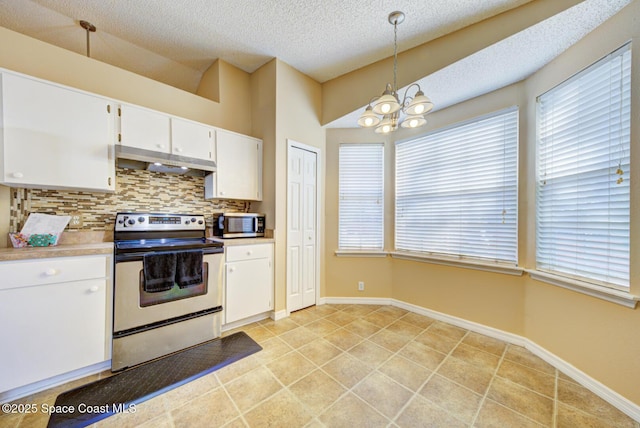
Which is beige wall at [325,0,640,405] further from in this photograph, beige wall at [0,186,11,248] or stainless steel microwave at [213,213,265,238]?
beige wall at [0,186,11,248]

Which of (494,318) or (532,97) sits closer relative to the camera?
(532,97)

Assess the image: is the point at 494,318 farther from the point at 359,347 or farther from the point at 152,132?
the point at 152,132

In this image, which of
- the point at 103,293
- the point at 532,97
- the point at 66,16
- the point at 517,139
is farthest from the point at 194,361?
the point at 532,97

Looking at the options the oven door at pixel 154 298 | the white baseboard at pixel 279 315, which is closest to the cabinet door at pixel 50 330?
the oven door at pixel 154 298

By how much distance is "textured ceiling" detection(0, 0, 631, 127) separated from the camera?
6.30 ft

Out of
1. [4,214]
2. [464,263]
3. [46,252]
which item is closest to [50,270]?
[46,252]

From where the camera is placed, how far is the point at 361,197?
11.1ft

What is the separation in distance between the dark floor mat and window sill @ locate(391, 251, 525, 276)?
203 cm

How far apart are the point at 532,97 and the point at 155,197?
3.78 meters

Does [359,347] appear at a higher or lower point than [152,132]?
lower

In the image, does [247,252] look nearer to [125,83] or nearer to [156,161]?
[156,161]

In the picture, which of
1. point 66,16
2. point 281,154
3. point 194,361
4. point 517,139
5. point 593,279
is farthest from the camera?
point 281,154

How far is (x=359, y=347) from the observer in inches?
88.7

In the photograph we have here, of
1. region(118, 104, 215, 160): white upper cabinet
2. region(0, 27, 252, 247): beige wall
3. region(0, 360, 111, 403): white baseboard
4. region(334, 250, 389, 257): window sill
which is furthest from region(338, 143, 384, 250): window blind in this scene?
region(0, 360, 111, 403): white baseboard
